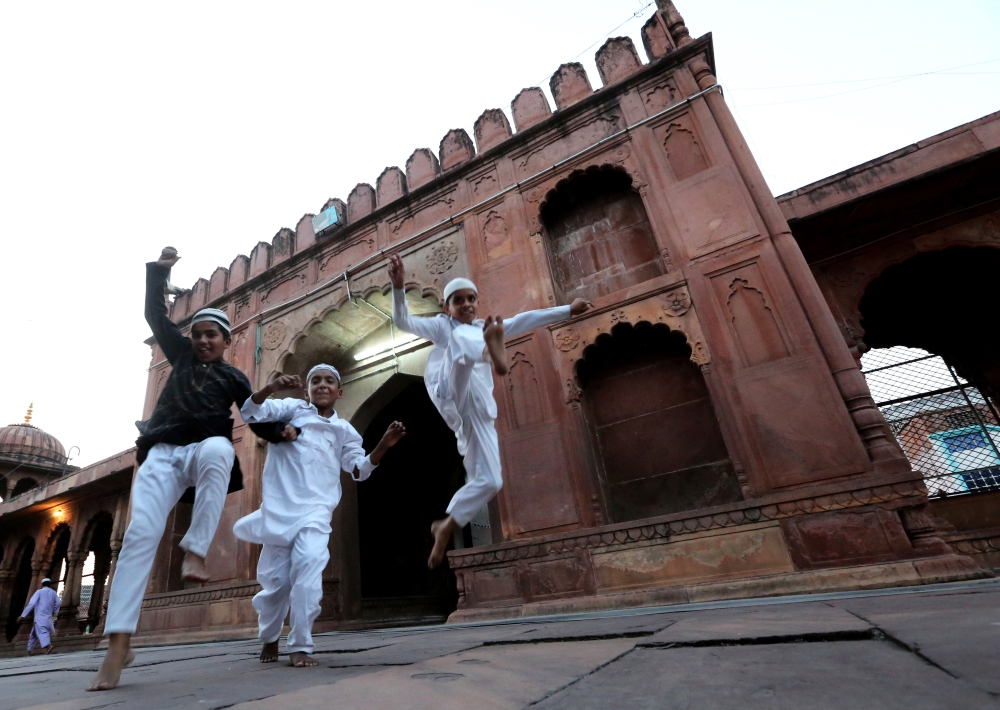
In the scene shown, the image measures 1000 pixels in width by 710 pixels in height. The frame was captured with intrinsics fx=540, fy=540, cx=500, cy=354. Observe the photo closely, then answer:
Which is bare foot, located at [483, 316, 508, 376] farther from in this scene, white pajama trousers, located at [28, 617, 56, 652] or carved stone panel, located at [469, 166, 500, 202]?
white pajama trousers, located at [28, 617, 56, 652]

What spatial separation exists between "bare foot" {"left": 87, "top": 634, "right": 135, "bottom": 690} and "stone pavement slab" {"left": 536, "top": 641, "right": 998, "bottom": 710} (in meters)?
1.95

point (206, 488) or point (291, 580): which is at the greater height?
point (206, 488)

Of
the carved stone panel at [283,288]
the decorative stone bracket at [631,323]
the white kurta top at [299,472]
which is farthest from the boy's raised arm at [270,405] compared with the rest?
the carved stone panel at [283,288]

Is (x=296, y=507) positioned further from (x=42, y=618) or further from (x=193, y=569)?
(x=42, y=618)

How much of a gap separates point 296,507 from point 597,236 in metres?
5.73

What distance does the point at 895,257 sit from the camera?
7.09 m

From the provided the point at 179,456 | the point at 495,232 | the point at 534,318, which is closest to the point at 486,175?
the point at 495,232

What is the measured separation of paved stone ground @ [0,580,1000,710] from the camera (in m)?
1.04

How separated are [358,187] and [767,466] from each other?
804cm

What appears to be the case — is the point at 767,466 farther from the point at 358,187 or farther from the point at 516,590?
the point at 358,187

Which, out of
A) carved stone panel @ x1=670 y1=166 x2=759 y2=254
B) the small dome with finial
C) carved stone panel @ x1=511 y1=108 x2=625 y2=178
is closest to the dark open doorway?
carved stone panel @ x1=511 y1=108 x2=625 y2=178

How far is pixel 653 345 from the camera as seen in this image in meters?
6.79

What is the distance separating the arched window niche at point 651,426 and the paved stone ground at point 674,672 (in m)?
3.70

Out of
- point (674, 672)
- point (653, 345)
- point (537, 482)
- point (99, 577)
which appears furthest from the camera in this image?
point (99, 577)
